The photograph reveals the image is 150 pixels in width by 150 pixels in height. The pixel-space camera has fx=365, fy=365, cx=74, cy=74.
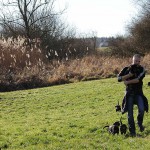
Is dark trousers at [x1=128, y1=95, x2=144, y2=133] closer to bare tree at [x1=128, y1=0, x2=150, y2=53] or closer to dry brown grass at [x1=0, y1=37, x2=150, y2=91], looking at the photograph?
dry brown grass at [x1=0, y1=37, x2=150, y2=91]

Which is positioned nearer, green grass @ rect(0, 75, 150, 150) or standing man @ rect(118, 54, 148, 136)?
green grass @ rect(0, 75, 150, 150)

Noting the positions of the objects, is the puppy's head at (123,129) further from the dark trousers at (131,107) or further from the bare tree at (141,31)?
the bare tree at (141,31)

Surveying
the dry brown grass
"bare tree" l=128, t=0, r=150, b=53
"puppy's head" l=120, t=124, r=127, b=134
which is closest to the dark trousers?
"puppy's head" l=120, t=124, r=127, b=134

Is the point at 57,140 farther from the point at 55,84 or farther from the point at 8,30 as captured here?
the point at 8,30

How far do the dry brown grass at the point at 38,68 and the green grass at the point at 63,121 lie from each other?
3.32m

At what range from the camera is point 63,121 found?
10.6 meters

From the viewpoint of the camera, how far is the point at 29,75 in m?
21.4

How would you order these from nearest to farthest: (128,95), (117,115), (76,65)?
(128,95) < (117,115) < (76,65)

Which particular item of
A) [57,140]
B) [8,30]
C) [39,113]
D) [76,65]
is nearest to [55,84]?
[76,65]

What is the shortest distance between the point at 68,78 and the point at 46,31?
13.9m

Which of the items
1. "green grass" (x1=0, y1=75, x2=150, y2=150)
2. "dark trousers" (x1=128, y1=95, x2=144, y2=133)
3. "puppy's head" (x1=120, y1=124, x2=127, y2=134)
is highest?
"dark trousers" (x1=128, y1=95, x2=144, y2=133)

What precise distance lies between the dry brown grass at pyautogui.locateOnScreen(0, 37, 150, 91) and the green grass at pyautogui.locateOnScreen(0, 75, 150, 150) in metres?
3.32

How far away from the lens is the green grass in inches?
313

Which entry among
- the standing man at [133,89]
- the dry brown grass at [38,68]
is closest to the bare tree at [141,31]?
the dry brown grass at [38,68]
